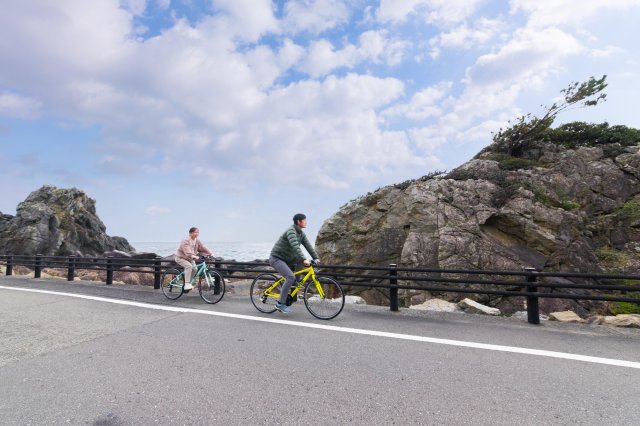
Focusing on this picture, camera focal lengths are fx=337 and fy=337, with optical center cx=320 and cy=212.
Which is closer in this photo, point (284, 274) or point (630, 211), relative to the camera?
point (284, 274)

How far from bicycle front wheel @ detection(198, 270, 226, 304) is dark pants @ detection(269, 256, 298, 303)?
2.44 m

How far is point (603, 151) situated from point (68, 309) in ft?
71.5

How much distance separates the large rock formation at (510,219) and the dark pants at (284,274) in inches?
276

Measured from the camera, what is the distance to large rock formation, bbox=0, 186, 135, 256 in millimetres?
37562

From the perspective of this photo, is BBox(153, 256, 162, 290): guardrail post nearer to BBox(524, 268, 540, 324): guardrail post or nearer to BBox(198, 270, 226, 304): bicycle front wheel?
BBox(198, 270, 226, 304): bicycle front wheel

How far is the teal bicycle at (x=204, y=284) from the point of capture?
9.43 metres

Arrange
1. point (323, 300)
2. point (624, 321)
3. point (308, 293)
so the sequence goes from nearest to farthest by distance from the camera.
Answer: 1. point (624, 321)
2. point (323, 300)
3. point (308, 293)

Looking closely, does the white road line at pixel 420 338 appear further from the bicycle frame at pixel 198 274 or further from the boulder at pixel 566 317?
the boulder at pixel 566 317

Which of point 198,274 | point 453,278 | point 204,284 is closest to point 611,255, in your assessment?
point 453,278

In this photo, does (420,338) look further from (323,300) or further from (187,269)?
(187,269)

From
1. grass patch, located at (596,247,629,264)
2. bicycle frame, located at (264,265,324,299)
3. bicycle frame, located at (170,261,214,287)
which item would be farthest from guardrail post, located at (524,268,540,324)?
grass patch, located at (596,247,629,264)

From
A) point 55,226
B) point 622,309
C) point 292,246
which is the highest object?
point 55,226

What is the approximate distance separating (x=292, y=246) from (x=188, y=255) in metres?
3.77

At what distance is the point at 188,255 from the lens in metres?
9.52
